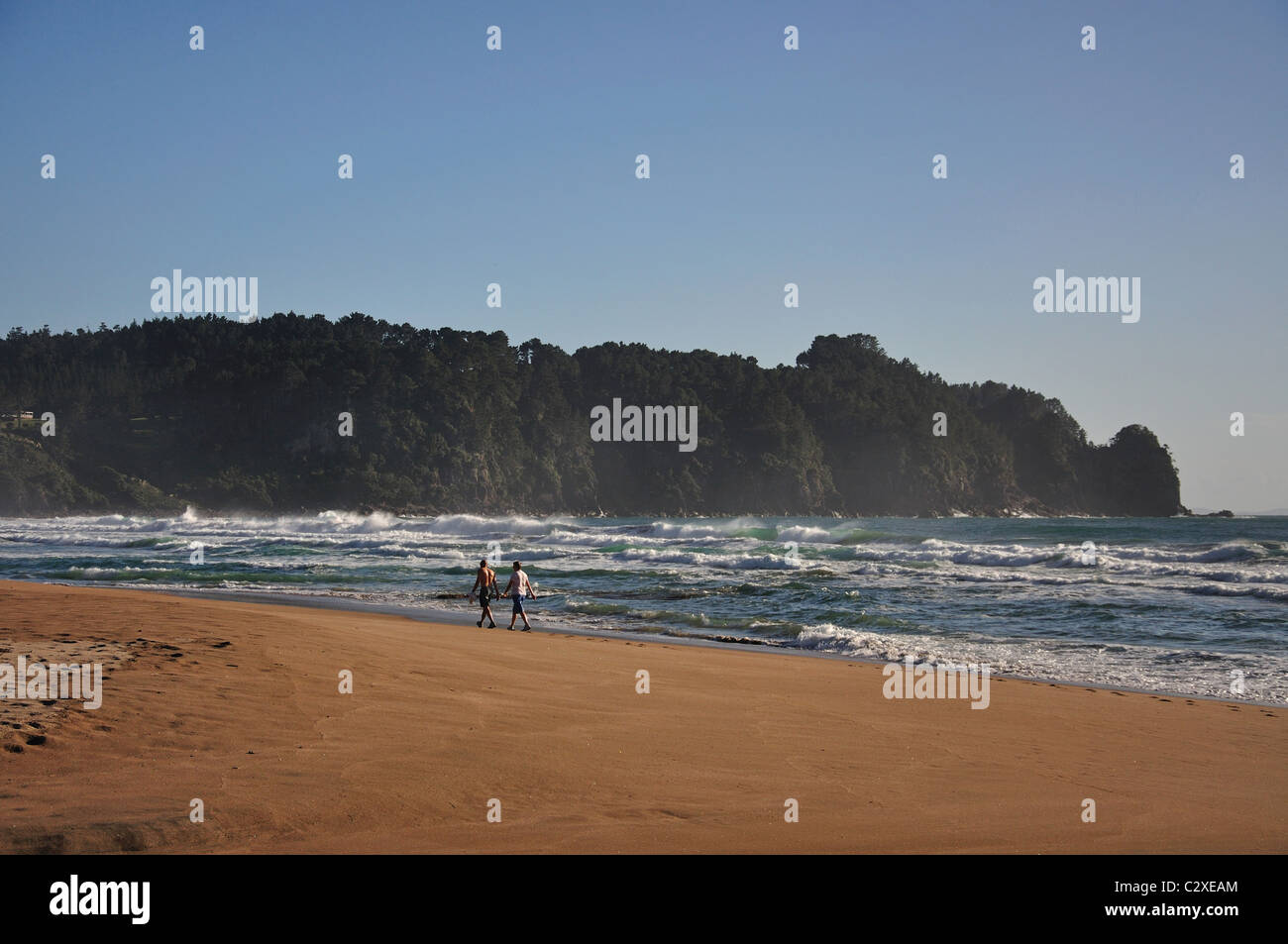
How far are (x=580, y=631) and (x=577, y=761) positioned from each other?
1095cm

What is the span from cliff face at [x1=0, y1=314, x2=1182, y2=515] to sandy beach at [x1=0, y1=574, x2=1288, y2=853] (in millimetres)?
101630

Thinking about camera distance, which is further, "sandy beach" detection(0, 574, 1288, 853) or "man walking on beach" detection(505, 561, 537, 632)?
"man walking on beach" detection(505, 561, 537, 632)

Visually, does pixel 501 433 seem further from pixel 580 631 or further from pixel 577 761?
pixel 577 761

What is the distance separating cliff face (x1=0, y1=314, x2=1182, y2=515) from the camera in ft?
363

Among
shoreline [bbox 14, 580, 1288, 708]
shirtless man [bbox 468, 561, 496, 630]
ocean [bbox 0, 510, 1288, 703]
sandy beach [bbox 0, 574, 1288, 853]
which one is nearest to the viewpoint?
sandy beach [bbox 0, 574, 1288, 853]

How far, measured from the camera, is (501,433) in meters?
125

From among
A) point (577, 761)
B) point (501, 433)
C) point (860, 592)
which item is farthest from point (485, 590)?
point (501, 433)

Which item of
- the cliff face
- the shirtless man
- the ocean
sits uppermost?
the cliff face

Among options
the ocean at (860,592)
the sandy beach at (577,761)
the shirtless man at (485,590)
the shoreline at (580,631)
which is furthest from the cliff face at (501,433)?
the sandy beach at (577,761)

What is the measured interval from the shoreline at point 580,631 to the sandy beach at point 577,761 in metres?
0.70

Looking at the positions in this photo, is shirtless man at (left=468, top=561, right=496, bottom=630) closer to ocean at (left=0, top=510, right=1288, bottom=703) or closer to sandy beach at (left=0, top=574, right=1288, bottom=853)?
ocean at (left=0, top=510, right=1288, bottom=703)

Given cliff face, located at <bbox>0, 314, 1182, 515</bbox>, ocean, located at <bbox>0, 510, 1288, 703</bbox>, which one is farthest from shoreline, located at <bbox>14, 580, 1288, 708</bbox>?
cliff face, located at <bbox>0, 314, 1182, 515</bbox>
